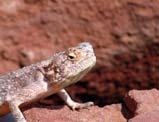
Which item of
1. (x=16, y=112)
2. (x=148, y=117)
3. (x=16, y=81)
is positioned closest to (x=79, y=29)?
(x=16, y=81)

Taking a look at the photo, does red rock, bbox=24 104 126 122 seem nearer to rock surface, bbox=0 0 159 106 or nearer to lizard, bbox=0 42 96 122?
lizard, bbox=0 42 96 122

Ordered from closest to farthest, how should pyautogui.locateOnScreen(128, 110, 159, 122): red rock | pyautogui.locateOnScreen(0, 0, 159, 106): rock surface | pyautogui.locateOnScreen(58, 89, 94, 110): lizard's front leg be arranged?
pyautogui.locateOnScreen(128, 110, 159, 122): red rock → pyautogui.locateOnScreen(58, 89, 94, 110): lizard's front leg → pyautogui.locateOnScreen(0, 0, 159, 106): rock surface

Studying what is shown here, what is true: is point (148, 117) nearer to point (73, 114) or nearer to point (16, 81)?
point (73, 114)

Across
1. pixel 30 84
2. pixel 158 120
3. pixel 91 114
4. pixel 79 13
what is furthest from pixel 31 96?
pixel 79 13

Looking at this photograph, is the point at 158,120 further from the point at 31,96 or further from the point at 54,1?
the point at 54,1

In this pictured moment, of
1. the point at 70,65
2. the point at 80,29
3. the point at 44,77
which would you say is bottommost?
the point at 80,29

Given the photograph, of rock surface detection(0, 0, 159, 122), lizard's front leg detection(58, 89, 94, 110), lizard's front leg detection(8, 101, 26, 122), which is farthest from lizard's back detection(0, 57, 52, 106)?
rock surface detection(0, 0, 159, 122)

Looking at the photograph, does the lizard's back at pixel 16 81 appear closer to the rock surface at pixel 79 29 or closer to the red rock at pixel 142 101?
the red rock at pixel 142 101

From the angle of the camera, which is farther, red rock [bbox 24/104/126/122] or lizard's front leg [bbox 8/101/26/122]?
red rock [bbox 24/104/126/122]

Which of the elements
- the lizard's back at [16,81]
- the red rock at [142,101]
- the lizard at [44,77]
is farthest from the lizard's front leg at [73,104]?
the lizard's back at [16,81]
